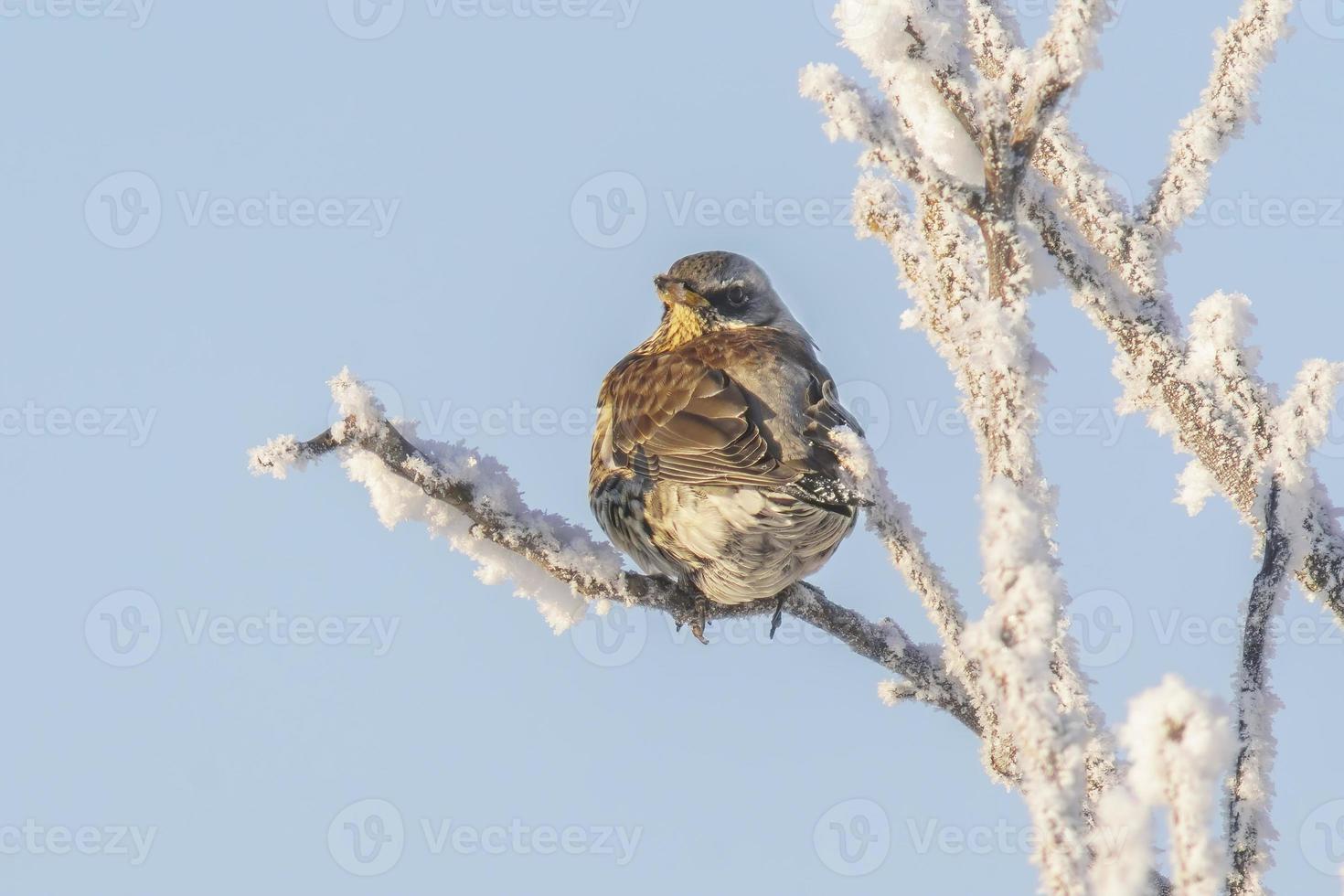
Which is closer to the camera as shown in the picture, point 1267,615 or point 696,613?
point 1267,615

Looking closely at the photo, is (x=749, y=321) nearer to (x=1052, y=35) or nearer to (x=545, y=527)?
(x=545, y=527)

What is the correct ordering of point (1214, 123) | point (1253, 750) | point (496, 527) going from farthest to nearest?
point (496, 527)
point (1214, 123)
point (1253, 750)

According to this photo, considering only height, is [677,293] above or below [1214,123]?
above

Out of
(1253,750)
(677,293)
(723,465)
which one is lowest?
(1253,750)

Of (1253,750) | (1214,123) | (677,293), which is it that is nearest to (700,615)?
(677,293)

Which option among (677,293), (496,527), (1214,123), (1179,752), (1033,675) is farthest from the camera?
(677,293)

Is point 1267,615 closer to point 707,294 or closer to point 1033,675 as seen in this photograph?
point 1033,675

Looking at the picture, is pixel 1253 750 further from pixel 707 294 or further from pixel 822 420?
pixel 707 294

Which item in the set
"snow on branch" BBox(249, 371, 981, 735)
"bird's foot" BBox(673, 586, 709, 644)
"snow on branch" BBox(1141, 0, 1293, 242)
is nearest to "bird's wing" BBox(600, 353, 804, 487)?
"bird's foot" BBox(673, 586, 709, 644)

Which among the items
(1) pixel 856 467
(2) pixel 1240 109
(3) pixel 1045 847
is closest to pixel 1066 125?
(2) pixel 1240 109

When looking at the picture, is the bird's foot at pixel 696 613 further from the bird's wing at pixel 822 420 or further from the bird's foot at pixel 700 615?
the bird's wing at pixel 822 420
